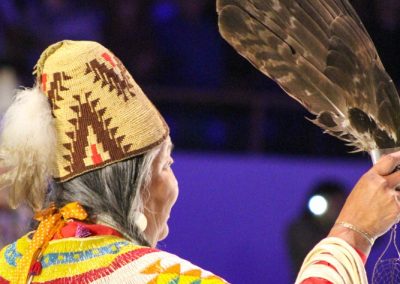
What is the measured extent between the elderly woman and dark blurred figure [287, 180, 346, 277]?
6.90ft

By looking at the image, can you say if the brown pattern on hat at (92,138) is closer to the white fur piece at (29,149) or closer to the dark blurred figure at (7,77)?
the white fur piece at (29,149)

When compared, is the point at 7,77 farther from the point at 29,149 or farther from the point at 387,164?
the point at 387,164

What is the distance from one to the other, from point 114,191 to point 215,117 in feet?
8.01

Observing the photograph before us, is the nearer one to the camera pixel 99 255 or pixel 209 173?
pixel 99 255

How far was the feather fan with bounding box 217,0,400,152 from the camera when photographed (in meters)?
1.53

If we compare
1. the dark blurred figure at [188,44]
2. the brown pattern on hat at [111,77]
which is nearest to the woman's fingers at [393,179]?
the brown pattern on hat at [111,77]

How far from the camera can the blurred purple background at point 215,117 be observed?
3666 millimetres

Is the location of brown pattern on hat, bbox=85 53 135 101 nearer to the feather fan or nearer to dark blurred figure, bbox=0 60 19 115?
the feather fan

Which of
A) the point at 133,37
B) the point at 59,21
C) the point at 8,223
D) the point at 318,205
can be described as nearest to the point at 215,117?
the point at 133,37

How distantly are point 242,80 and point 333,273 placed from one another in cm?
259

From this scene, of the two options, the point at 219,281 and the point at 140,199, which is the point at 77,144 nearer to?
the point at 140,199

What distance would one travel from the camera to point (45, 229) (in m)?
1.47

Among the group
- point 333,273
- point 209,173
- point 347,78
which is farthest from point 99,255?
point 209,173

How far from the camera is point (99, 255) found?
1446 millimetres
